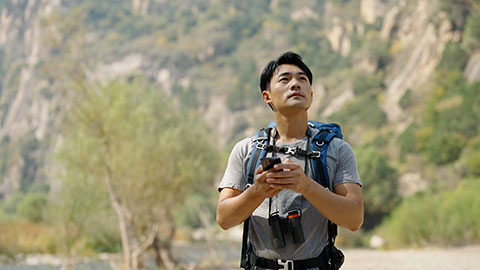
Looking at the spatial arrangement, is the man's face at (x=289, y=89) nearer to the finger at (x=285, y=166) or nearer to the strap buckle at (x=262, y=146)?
the strap buckle at (x=262, y=146)

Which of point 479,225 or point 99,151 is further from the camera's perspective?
point 479,225

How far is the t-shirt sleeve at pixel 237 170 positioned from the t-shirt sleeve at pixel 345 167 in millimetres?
429

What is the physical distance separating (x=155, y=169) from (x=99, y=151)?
1861 mm

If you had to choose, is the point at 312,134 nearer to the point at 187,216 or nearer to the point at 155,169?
the point at 155,169

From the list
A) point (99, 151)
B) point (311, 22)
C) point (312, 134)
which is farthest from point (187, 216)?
point (311, 22)

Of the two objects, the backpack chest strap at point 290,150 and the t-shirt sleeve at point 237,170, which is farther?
the t-shirt sleeve at point 237,170

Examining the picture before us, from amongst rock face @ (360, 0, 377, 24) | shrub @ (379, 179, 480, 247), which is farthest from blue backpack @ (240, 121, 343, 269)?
rock face @ (360, 0, 377, 24)

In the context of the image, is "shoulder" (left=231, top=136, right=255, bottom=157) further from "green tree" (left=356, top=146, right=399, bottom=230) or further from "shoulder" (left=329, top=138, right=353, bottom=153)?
"green tree" (left=356, top=146, right=399, bottom=230)

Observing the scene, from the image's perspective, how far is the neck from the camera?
272cm

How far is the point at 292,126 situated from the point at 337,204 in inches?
18.8

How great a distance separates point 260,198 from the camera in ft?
7.94

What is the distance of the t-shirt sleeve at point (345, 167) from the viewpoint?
2.61m

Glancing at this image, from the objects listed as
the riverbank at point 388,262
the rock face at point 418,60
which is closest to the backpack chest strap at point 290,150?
the riverbank at point 388,262

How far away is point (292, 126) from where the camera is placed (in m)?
2.73
